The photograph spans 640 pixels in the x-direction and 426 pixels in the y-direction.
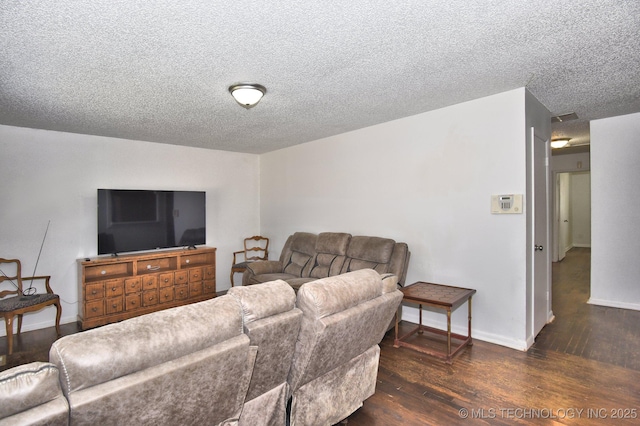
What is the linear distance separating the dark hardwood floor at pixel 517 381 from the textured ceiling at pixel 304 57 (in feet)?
8.02

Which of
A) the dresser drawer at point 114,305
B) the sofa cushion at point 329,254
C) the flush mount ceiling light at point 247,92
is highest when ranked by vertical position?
the flush mount ceiling light at point 247,92

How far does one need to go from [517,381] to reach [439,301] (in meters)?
0.80

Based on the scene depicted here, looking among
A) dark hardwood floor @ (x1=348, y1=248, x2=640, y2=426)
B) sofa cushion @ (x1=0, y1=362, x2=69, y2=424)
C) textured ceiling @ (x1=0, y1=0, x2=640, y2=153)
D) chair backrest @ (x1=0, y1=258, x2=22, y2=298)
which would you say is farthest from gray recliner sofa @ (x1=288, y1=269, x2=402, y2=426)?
chair backrest @ (x1=0, y1=258, x2=22, y2=298)

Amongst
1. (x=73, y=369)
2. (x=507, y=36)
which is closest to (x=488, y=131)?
(x=507, y=36)

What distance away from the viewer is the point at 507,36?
2100 mm

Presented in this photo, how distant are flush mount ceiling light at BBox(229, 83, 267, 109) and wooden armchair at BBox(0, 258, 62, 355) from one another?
3.13 m

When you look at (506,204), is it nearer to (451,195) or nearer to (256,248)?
(451,195)

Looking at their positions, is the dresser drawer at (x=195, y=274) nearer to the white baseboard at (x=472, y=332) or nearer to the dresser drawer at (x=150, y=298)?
the dresser drawer at (x=150, y=298)

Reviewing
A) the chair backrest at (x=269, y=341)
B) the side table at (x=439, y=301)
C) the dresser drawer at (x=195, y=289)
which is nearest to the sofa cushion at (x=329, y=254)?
the side table at (x=439, y=301)

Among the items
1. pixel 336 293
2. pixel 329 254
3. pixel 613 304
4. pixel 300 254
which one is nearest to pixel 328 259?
pixel 329 254

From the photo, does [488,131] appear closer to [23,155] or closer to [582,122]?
[582,122]

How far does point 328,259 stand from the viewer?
451 cm

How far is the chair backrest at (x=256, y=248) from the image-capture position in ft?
19.8

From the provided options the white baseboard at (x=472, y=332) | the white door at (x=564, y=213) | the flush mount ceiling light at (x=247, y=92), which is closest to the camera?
the flush mount ceiling light at (x=247, y=92)
